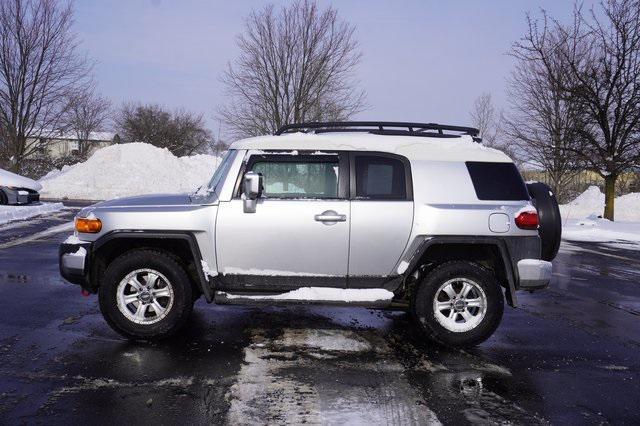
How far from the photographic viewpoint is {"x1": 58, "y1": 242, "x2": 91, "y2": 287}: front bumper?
191 inches

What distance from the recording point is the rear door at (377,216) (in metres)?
4.83

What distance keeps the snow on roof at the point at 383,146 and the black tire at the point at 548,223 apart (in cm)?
72

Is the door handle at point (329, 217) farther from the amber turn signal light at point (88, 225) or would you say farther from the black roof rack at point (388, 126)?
the amber turn signal light at point (88, 225)

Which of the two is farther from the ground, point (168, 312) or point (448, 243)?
point (448, 243)

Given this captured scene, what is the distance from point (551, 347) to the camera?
16.5 feet

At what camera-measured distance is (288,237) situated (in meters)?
4.79

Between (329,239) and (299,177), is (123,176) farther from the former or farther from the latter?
(329,239)

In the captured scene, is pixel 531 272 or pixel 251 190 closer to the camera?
pixel 251 190

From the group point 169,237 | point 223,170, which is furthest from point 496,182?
point 169,237

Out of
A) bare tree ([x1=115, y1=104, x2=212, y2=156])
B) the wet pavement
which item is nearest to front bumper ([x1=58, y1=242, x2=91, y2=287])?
the wet pavement

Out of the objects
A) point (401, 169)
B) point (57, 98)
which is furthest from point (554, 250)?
point (57, 98)

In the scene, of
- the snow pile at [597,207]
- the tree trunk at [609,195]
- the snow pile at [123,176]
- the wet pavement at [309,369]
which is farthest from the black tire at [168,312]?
the snow pile at [597,207]

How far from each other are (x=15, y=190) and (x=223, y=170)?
55.3 ft

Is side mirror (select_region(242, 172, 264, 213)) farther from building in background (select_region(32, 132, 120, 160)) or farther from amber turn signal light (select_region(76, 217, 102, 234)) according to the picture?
building in background (select_region(32, 132, 120, 160))
